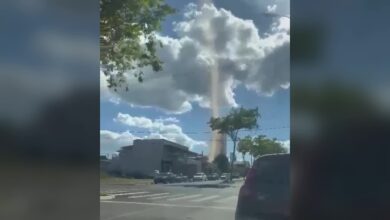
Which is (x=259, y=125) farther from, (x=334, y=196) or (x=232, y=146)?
(x=334, y=196)

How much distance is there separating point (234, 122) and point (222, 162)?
5.8 inches

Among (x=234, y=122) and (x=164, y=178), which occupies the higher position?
(x=234, y=122)

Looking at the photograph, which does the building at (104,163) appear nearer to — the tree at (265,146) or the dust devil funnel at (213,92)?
the dust devil funnel at (213,92)

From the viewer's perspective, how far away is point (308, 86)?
1512 millimetres

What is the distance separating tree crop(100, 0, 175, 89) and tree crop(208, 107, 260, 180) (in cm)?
31

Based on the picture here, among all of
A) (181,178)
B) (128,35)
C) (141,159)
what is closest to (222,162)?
(181,178)

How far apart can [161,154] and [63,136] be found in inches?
16.0

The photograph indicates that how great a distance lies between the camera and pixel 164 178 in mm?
1773

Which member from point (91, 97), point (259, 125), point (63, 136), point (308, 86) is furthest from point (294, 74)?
point (63, 136)

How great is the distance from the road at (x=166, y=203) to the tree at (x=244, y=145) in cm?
12

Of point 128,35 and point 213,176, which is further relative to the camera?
point 128,35

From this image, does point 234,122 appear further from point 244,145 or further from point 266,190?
point 266,190

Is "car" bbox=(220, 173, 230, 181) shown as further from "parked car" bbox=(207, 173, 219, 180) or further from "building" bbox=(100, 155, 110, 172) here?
"building" bbox=(100, 155, 110, 172)


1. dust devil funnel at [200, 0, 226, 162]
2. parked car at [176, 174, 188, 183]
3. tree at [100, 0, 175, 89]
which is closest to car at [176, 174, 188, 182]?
parked car at [176, 174, 188, 183]
